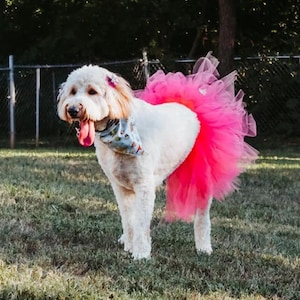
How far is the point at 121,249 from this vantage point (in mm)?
3986

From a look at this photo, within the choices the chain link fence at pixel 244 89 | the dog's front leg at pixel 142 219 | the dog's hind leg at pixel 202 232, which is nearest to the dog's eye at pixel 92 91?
the dog's front leg at pixel 142 219

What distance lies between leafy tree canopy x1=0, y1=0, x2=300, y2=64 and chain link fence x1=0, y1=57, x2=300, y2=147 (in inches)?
61.1

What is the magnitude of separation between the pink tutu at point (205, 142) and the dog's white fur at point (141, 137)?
107 millimetres

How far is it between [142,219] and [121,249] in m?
0.37

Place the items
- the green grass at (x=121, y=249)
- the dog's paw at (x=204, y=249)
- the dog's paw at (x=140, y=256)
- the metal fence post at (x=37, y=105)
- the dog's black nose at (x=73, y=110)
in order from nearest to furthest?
the green grass at (x=121, y=249), the dog's black nose at (x=73, y=110), the dog's paw at (x=140, y=256), the dog's paw at (x=204, y=249), the metal fence post at (x=37, y=105)

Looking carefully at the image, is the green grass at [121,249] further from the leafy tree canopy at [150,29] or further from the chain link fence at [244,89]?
the leafy tree canopy at [150,29]

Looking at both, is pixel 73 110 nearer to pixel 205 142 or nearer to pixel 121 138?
pixel 121 138

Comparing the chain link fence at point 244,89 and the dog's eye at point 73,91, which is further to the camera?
the chain link fence at point 244,89

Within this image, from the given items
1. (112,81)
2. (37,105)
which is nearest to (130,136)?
(112,81)

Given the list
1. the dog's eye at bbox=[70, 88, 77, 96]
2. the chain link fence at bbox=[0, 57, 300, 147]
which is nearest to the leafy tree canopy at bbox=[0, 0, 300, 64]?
the chain link fence at bbox=[0, 57, 300, 147]

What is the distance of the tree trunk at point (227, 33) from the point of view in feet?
43.2

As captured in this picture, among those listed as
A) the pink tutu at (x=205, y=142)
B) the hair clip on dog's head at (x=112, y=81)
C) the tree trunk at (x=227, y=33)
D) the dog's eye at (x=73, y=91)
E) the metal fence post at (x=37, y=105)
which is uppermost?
the tree trunk at (x=227, y=33)

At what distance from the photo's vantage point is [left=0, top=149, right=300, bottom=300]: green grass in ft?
9.90

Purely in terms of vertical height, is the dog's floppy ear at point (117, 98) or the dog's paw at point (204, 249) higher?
the dog's floppy ear at point (117, 98)
